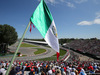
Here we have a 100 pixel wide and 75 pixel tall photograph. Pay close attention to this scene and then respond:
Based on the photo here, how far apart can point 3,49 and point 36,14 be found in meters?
44.6

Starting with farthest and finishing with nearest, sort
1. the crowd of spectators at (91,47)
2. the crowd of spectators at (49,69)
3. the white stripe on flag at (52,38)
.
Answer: the crowd of spectators at (91,47) → the crowd of spectators at (49,69) → the white stripe on flag at (52,38)

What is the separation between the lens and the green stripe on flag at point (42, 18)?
155 inches

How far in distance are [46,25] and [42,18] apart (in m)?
0.44

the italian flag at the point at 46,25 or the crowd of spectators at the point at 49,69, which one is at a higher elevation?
the italian flag at the point at 46,25

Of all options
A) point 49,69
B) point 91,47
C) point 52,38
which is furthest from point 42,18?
point 91,47

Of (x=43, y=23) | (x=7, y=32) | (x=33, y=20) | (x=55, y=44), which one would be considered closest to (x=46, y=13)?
(x=43, y=23)

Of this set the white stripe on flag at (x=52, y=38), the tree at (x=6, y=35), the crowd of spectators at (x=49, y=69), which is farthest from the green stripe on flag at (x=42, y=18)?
the tree at (x=6, y=35)

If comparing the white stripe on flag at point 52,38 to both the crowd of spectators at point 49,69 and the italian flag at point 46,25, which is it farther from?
the crowd of spectators at point 49,69

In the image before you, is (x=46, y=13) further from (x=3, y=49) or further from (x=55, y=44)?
(x=3, y=49)

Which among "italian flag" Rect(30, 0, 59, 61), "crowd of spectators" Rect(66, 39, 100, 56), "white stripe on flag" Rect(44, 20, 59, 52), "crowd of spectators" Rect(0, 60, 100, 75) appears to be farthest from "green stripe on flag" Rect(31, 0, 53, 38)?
"crowd of spectators" Rect(66, 39, 100, 56)

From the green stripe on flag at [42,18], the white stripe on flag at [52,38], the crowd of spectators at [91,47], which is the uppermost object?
the green stripe on flag at [42,18]

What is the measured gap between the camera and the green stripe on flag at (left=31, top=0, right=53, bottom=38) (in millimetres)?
3940

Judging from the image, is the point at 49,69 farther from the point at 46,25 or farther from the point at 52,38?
the point at 46,25

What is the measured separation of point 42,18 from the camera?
441cm
